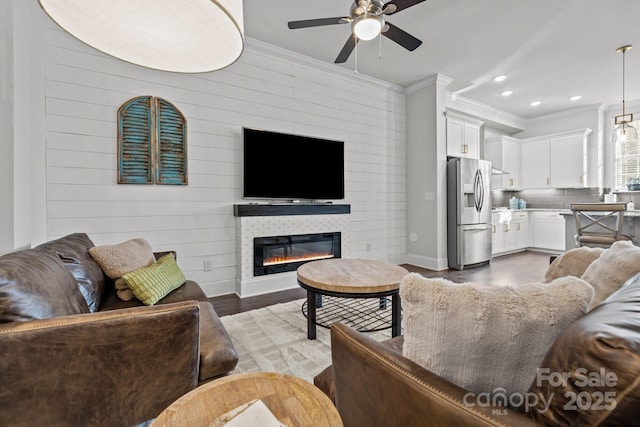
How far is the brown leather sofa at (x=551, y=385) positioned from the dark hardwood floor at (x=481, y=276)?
2.26 m

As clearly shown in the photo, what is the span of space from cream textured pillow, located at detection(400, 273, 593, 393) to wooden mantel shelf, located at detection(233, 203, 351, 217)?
2797 mm

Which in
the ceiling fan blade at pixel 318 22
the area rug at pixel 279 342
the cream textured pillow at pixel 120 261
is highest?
the ceiling fan blade at pixel 318 22

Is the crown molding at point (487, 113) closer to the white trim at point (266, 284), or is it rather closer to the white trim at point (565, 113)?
the white trim at point (565, 113)

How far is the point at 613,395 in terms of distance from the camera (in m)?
0.43

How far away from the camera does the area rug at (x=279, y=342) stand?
182cm

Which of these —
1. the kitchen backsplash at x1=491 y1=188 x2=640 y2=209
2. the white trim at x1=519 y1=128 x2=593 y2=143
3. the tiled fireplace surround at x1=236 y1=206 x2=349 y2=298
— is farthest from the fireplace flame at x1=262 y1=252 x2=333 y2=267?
the white trim at x1=519 y1=128 x2=593 y2=143

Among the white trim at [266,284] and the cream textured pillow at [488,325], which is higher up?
the cream textured pillow at [488,325]

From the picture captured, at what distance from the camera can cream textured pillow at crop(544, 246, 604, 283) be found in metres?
1.55

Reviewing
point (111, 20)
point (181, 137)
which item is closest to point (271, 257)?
point (181, 137)

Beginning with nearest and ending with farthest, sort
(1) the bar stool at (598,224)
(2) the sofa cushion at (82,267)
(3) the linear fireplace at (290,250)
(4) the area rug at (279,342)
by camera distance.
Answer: (2) the sofa cushion at (82,267) → (4) the area rug at (279,342) → (1) the bar stool at (598,224) → (3) the linear fireplace at (290,250)

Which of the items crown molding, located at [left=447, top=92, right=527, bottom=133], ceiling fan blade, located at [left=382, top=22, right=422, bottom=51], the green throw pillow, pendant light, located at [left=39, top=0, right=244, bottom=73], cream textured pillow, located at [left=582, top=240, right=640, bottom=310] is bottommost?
the green throw pillow

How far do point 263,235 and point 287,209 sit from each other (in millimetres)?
435

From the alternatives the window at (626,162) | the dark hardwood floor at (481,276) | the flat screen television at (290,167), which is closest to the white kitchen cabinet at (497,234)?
the dark hardwood floor at (481,276)

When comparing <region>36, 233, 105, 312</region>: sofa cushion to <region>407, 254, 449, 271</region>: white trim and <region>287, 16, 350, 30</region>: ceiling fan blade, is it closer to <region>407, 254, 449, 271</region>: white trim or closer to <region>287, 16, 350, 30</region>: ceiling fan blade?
<region>287, 16, 350, 30</region>: ceiling fan blade
